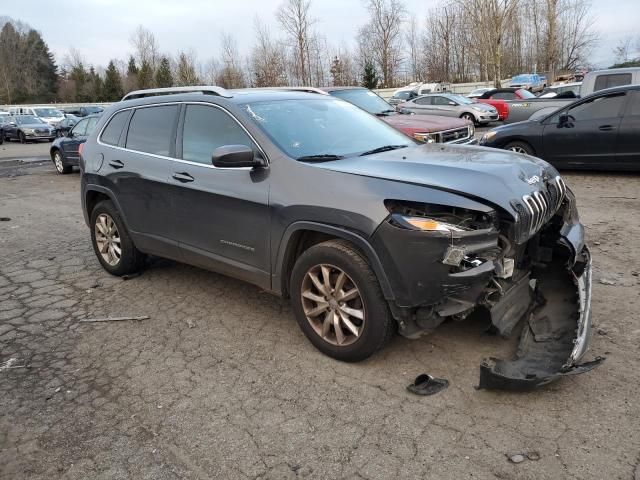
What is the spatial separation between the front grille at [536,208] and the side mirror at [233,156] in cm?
180

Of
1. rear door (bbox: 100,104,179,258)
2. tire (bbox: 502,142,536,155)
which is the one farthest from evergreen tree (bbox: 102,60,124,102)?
rear door (bbox: 100,104,179,258)

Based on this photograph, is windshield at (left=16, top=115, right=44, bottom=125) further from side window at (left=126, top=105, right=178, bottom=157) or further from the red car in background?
side window at (left=126, top=105, right=178, bottom=157)

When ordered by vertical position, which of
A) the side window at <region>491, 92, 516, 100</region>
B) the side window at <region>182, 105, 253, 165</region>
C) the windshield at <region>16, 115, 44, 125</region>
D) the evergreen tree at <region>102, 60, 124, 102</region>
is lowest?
the side window at <region>182, 105, 253, 165</region>

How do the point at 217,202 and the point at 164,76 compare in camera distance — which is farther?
the point at 164,76

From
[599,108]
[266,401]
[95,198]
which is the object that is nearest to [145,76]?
[599,108]

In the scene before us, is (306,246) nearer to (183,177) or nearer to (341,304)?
(341,304)

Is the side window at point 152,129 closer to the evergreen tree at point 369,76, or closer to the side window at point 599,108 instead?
the side window at point 599,108

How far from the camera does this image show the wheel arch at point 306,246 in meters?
3.27

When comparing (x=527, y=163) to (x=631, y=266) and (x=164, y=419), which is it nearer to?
(x=631, y=266)

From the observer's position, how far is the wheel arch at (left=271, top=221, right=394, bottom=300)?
3268 millimetres

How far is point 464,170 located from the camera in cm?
336

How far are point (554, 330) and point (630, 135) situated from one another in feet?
23.0

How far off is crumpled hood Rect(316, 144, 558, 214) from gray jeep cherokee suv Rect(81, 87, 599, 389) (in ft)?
0.04

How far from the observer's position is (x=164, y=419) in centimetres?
314
